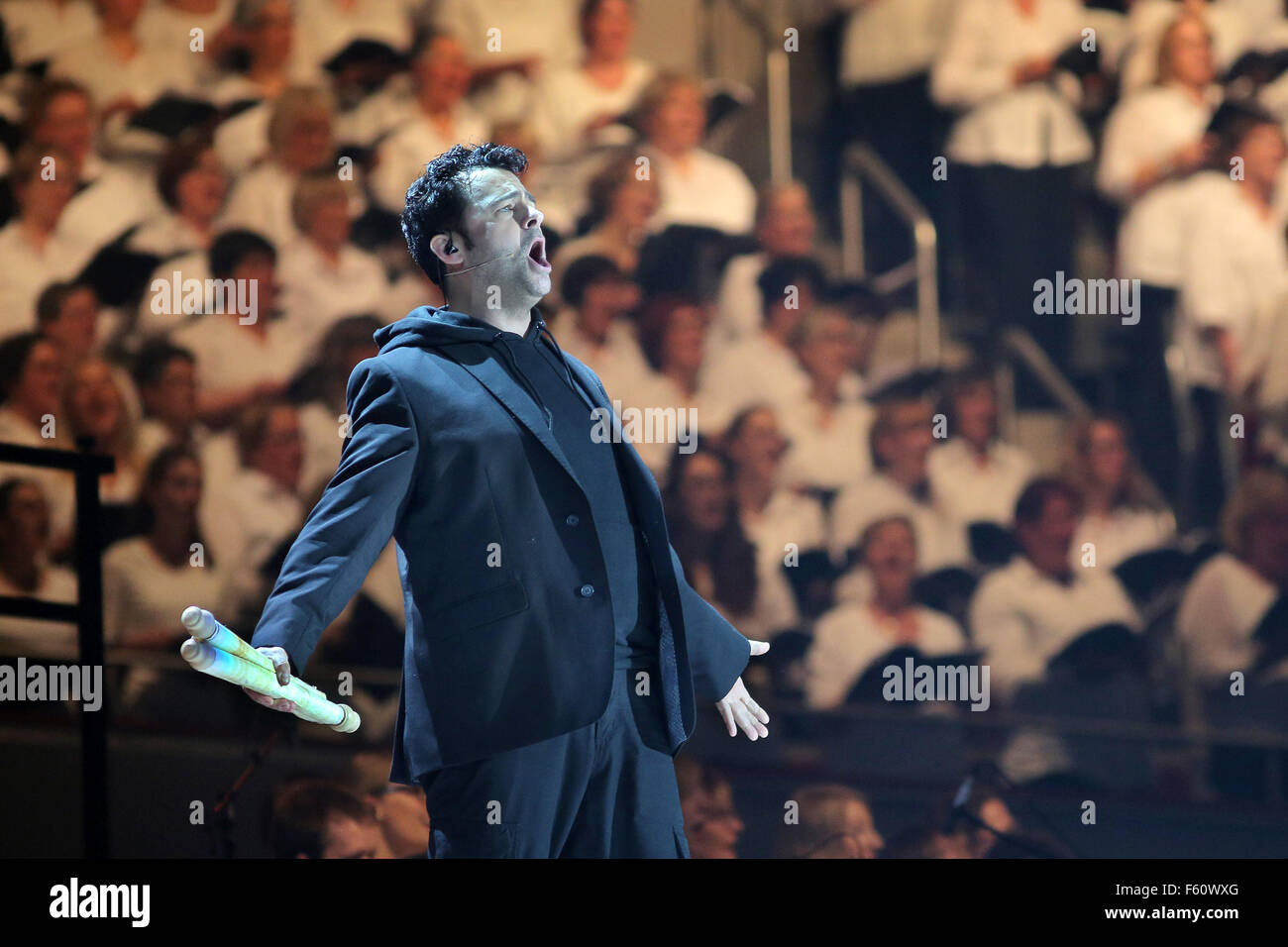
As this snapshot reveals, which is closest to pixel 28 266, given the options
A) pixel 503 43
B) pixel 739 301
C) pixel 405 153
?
pixel 405 153

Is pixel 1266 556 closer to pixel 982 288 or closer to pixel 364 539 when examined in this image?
pixel 982 288

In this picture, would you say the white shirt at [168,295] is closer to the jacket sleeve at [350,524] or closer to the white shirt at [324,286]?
the white shirt at [324,286]

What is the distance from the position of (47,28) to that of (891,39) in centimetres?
275

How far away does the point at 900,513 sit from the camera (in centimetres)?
466

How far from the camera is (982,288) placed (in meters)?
4.75

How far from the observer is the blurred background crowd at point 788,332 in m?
4.48

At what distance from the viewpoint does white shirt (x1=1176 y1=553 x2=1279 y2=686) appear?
4.43m

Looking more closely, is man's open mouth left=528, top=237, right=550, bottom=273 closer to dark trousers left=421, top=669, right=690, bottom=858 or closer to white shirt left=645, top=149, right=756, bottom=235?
dark trousers left=421, top=669, right=690, bottom=858

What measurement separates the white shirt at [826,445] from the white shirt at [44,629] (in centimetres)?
224

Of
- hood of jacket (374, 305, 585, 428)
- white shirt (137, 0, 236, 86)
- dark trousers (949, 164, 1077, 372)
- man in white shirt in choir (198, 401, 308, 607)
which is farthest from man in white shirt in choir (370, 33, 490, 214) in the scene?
hood of jacket (374, 305, 585, 428)

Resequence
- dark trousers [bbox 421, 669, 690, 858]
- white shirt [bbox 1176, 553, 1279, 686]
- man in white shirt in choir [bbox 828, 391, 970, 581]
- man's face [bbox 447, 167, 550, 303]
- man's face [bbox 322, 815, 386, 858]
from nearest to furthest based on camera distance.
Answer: dark trousers [bbox 421, 669, 690, 858], man's face [bbox 447, 167, 550, 303], man's face [bbox 322, 815, 386, 858], white shirt [bbox 1176, 553, 1279, 686], man in white shirt in choir [bbox 828, 391, 970, 581]

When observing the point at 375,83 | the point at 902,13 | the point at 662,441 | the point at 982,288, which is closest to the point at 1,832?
the point at 662,441

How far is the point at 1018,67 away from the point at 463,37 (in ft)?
5.73

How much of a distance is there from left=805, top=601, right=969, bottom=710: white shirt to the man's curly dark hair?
2353 millimetres
